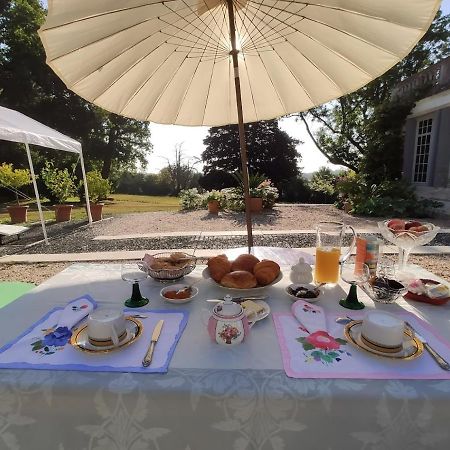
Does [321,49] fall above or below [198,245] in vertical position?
above

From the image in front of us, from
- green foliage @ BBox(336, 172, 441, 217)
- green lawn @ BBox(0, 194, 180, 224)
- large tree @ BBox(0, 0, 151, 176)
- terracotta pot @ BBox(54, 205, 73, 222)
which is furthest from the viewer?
large tree @ BBox(0, 0, 151, 176)

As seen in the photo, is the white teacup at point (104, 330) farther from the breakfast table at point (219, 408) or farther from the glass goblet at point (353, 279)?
the glass goblet at point (353, 279)

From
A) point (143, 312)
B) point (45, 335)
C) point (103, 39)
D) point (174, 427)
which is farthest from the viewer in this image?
point (103, 39)

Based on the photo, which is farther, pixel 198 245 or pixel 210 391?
pixel 198 245

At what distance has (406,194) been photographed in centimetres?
924

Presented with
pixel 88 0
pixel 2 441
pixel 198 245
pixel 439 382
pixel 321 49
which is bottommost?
pixel 198 245

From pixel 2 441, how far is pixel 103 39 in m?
1.76

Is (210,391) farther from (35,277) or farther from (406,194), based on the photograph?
(406,194)

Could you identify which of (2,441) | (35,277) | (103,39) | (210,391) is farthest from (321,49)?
(35,277)

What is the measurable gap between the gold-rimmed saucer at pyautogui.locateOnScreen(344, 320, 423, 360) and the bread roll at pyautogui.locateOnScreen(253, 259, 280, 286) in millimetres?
393

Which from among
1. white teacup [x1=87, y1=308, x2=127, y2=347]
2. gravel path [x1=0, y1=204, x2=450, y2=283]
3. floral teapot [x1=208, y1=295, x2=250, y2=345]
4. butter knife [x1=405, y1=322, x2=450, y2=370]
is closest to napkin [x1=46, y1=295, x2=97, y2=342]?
white teacup [x1=87, y1=308, x2=127, y2=347]

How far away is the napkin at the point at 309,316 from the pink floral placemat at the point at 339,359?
0.8 inches

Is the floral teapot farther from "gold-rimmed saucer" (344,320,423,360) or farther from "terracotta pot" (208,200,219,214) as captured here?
"terracotta pot" (208,200,219,214)

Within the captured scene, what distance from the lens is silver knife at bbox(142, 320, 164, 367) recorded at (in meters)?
0.87
